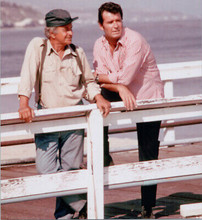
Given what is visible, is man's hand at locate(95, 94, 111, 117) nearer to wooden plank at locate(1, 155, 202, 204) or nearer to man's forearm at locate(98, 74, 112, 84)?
wooden plank at locate(1, 155, 202, 204)

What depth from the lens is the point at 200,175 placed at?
4809 mm

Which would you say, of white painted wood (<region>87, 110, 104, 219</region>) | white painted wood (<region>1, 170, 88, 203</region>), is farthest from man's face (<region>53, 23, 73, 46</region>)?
white painted wood (<region>1, 170, 88, 203</region>)

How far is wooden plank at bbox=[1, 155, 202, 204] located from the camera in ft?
14.5

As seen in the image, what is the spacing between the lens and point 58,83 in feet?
15.5

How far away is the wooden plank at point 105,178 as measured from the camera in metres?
4.42

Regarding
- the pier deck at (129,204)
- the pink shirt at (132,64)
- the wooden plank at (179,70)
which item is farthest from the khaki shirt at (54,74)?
the wooden plank at (179,70)

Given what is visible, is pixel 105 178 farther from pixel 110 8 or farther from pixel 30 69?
pixel 110 8

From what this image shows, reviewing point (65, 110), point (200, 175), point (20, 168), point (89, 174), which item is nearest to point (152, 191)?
point (200, 175)

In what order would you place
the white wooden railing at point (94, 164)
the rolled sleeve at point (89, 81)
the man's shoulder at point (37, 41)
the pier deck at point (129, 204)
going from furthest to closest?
the pier deck at point (129, 204) < the rolled sleeve at point (89, 81) < the man's shoulder at point (37, 41) < the white wooden railing at point (94, 164)

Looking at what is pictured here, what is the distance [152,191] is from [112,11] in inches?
52.7

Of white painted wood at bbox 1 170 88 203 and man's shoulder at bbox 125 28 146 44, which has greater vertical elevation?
man's shoulder at bbox 125 28 146 44

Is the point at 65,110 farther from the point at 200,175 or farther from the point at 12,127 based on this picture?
the point at 200,175

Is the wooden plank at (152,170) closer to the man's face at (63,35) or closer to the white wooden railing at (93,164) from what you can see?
the white wooden railing at (93,164)

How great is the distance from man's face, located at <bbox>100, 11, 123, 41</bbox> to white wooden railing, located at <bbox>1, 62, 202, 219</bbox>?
697 mm
